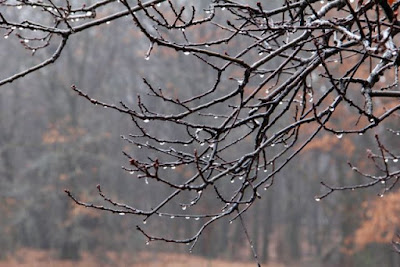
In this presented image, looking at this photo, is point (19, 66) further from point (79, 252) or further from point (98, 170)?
point (79, 252)

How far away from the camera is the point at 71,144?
68.4ft

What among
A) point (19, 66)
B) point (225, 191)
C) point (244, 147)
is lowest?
point (225, 191)

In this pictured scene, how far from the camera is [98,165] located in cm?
2133

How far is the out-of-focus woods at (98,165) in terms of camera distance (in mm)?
19812

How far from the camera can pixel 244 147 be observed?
23891 mm

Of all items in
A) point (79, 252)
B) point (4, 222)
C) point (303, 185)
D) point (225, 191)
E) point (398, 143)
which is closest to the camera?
point (398, 143)

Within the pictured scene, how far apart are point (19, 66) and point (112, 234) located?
7343 mm

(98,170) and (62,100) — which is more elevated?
(62,100)

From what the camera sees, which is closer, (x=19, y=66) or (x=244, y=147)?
(x=19, y=66)

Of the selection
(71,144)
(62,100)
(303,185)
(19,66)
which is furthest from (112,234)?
(303,185)

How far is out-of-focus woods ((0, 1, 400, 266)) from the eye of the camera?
19.8 m

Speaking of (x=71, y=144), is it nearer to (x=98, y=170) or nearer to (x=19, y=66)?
(x=98, y=170)

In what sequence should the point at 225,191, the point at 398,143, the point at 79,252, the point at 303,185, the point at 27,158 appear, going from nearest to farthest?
the point at 398,143 < the point at 79,252 < the point at 225,191 < the point at 27,158 < the point at 303,185

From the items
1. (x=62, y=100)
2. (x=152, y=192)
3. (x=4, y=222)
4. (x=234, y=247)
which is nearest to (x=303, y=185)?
(x=234, y=247)
